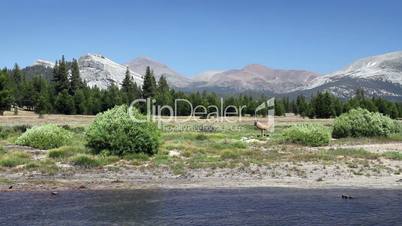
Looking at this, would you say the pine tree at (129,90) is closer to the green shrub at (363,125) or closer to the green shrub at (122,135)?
the green shrub at (363,125)

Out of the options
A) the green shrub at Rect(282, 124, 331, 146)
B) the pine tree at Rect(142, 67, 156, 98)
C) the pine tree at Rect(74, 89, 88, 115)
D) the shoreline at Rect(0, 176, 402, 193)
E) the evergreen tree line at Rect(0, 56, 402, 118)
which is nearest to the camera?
the shoreline at Rect(0, 176, 402, 193)

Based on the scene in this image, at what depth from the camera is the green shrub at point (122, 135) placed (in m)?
36.5

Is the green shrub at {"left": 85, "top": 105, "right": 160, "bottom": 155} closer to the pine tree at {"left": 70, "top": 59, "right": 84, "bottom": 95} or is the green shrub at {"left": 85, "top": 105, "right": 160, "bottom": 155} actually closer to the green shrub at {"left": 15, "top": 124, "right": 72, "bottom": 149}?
the green shrub at {"left": 15, "top": 124, "right": 72, "bottom": 149}

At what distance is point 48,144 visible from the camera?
4188 centimetres

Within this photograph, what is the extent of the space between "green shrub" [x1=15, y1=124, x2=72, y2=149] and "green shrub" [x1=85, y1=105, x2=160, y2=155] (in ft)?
17.2

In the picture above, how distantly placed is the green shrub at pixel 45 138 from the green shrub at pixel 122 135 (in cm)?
525

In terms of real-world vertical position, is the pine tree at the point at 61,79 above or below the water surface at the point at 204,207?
above

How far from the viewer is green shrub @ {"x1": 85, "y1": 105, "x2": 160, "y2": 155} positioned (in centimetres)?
3647

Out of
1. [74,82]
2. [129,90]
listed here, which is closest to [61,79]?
[74,82]

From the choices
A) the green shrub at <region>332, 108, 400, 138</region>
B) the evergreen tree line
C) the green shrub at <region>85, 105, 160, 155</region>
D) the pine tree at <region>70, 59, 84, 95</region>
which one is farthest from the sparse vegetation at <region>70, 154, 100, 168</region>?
the pine tree at <region>70, 59, 84, 95</region>

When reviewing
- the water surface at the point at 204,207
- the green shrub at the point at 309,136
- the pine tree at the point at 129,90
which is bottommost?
the water surface at the point at 204,207

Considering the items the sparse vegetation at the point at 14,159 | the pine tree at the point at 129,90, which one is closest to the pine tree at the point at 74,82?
the pine tree at the point at 129,90

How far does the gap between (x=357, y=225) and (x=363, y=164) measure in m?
15.5

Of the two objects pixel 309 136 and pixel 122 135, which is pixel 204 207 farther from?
pixel 309 136
